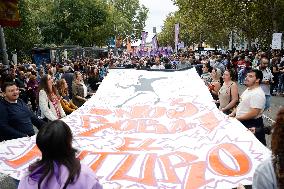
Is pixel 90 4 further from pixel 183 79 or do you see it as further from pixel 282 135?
pixel 282 135

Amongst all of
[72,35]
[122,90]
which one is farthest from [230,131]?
[72,35]

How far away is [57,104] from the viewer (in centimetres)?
675

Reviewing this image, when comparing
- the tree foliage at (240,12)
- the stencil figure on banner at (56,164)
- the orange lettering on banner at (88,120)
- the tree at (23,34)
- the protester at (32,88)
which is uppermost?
the tree foliage at (240,12)

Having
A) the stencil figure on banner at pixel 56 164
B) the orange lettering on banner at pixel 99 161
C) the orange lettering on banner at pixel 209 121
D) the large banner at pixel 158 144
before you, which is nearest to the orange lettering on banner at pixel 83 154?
the large banner at pixel 158 144

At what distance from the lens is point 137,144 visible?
222 inches

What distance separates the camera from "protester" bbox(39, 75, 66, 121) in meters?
6.47

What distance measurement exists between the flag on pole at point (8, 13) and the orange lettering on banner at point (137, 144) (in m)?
5.75

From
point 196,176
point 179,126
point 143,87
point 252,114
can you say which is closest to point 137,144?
point 179,126

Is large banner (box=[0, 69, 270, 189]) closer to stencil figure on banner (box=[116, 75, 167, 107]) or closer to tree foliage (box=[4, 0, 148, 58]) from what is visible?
stencil figure on banner (box=[116, 75, 167, 107])

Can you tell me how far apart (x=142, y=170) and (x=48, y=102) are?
2.49m

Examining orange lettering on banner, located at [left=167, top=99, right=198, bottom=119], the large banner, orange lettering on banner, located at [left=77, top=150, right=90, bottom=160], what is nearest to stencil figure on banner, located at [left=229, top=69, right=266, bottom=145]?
the large banner

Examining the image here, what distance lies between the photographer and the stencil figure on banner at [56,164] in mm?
2430

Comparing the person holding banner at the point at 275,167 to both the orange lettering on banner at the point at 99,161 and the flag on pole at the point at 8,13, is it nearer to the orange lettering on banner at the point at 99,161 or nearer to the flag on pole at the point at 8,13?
the orange lettering on banner at the point at 99,161

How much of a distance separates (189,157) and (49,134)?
9.58ft
